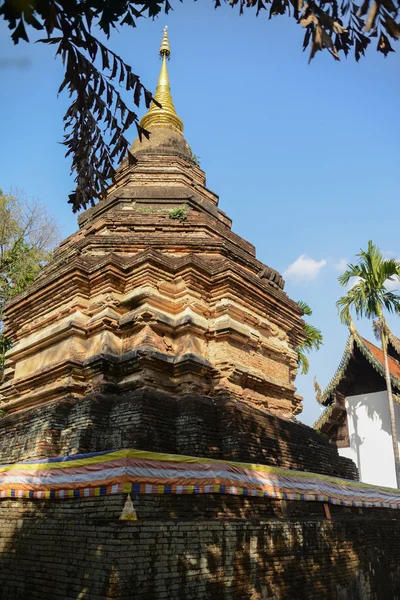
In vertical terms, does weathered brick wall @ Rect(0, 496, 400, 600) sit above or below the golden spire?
below

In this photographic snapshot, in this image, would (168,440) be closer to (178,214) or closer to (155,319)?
(155,319)

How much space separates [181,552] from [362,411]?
15265 millimetres

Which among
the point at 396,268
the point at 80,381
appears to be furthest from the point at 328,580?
the point at 396,268

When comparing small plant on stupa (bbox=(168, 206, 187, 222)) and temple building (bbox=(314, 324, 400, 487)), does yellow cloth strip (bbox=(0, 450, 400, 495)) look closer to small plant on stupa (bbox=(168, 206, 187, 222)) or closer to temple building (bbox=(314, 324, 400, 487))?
small plant on stupa (bbox=(168, 206, 187, 222))

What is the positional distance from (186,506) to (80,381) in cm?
306

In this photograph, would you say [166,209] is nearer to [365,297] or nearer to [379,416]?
[365,297]

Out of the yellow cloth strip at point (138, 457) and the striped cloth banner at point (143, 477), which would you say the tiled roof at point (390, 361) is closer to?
the striped cloth banner at point (143, 477)

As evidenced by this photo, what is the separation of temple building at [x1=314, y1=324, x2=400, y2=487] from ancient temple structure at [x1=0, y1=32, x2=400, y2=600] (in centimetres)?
823

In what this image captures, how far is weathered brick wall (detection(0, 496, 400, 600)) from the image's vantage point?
480 cm

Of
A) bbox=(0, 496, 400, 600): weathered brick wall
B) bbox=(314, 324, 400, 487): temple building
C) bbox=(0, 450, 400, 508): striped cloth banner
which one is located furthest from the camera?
bbox=(314, 324, 400, 487): temple building

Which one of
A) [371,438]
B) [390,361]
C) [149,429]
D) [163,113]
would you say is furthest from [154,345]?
[390,361]

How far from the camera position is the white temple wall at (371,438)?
1777cm

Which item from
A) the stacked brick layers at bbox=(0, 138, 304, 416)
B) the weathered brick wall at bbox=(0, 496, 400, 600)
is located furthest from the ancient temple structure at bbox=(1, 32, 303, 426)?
the weathered brick wall at bbox=(0, 496, 400, 600)

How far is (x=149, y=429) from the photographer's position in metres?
6.96
